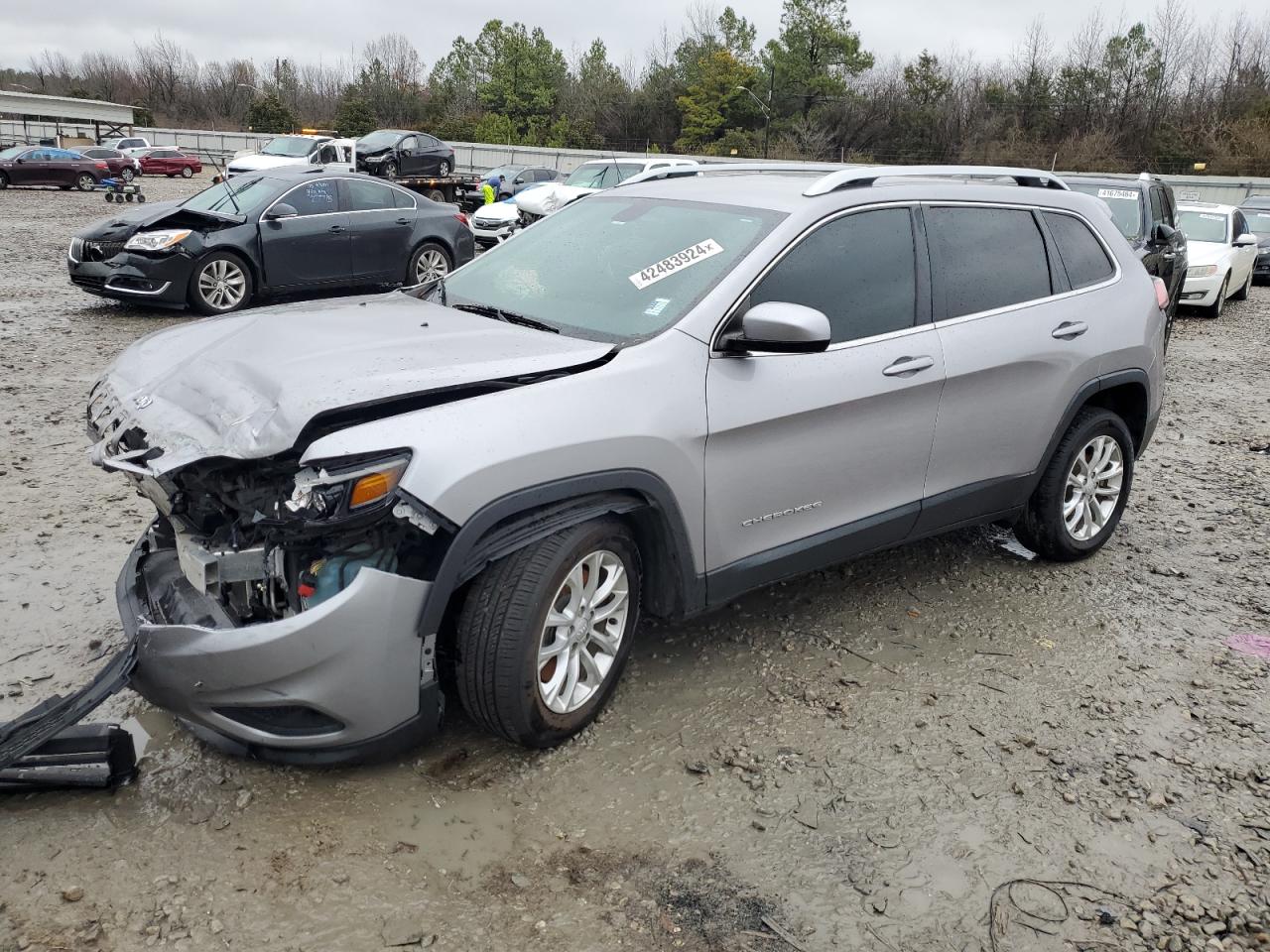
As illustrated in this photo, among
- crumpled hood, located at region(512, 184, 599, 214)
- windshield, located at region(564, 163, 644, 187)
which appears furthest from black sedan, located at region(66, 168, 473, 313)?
windshield, located at region(564, 163, 644, 187)

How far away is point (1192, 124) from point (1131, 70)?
7.96 metres

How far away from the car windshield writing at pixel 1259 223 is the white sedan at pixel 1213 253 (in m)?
4.50

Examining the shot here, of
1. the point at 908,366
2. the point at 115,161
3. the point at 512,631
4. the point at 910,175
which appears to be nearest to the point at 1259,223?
the point at 910,175

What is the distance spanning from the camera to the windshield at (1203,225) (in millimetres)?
14570

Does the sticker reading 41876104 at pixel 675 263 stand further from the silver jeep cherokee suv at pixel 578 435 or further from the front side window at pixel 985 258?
the front side window at pixel 985 258

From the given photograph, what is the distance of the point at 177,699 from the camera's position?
2893 mm

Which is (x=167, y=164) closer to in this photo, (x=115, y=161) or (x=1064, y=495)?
(x=115, y=161)

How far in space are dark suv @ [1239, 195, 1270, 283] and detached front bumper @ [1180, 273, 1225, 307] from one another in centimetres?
483

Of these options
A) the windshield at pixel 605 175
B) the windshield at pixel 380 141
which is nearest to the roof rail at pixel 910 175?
the windshield at pixel 605 175

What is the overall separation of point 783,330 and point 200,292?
883 centimetres

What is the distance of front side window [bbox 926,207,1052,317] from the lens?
4180mm

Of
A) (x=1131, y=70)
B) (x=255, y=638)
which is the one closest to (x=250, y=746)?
(x=255, y=638)

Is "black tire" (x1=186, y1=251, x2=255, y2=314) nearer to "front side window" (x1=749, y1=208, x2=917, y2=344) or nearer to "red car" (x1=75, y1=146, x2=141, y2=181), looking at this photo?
"front side window" (x1=749, y1=208, x2=917, y2=344)

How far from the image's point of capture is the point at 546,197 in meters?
19.6
